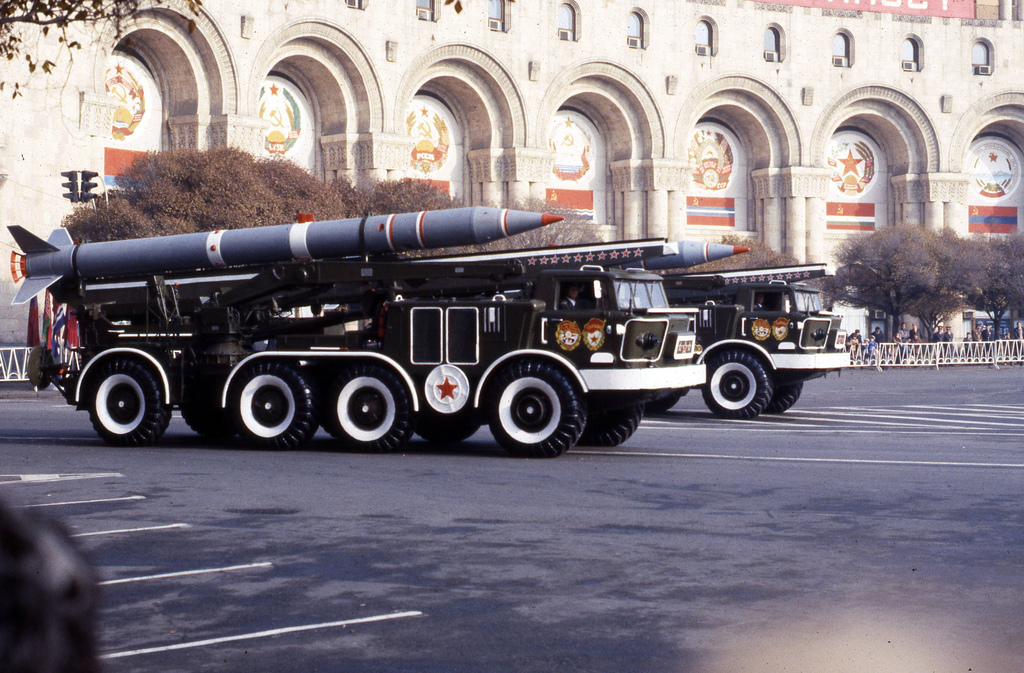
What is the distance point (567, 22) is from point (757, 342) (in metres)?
34.5

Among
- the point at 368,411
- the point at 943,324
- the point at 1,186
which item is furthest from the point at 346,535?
the point at 943,324

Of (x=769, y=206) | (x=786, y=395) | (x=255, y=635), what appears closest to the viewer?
(x=255, y=635)

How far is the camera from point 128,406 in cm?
1488

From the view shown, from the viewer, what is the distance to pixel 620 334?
13500mm

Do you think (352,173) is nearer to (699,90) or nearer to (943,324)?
(699,90)

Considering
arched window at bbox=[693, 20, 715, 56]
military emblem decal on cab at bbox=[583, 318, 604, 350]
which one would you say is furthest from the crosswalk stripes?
arched window at bbox=[693, 20, 715, 56]

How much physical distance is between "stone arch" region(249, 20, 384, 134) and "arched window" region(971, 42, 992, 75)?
32195mm

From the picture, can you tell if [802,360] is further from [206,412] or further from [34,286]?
[34,286]

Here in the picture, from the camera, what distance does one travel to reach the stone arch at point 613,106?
172 feet

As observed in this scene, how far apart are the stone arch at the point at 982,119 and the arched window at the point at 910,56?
359 centimetres

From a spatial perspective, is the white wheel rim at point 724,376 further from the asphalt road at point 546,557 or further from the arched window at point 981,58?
the arched window at point 981,58

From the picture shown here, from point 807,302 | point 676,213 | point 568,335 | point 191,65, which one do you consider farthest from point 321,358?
point 676,213

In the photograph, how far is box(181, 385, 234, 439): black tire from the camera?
49.1 feet

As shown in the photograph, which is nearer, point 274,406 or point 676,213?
point 274,406
